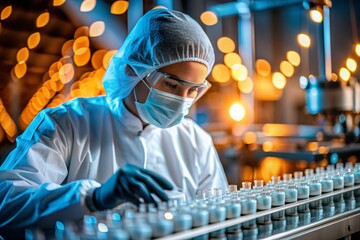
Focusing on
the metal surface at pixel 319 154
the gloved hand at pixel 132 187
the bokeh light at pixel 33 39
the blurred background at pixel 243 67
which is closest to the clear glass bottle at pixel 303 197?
the gloved hand at pixel 132 187

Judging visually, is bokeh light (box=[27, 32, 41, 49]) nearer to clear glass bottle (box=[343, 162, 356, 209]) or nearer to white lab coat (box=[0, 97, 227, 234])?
white lab coat (box=[0, 97, 227, 234])

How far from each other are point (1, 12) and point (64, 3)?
113 centimetres

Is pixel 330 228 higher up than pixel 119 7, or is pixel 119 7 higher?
pixel 119 7

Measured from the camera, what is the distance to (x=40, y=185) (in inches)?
50.0

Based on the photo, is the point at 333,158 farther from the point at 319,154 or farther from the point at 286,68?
the point at 286,68

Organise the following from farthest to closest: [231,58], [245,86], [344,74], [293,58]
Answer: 1. [293,58]
2. [231,58]
3. [245,86]
4. [344,74]

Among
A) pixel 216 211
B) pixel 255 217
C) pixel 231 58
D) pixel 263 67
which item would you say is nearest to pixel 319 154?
pixel 255 217

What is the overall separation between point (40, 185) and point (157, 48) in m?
0.58

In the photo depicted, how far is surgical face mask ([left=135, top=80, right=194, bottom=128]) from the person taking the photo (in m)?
1.48

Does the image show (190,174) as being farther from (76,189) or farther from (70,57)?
(70,57)

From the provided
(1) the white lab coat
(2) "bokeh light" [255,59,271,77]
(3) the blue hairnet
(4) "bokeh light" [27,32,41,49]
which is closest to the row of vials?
(1) the white lab coat

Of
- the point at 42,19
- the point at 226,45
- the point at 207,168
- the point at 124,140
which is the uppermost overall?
the point at 42,19

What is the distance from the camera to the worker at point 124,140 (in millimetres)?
1151

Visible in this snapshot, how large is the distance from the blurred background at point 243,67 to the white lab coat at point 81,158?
93 cm
